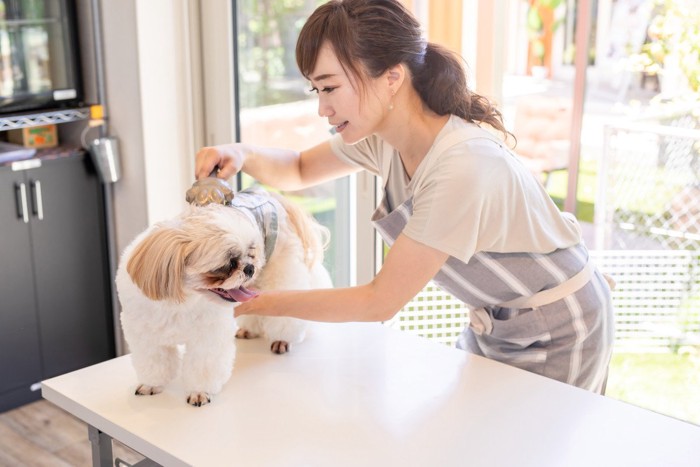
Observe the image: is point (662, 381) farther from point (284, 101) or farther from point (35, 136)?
point (35, 136)

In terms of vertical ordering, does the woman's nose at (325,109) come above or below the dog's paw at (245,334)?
above

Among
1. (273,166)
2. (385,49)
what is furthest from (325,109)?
(273,166)

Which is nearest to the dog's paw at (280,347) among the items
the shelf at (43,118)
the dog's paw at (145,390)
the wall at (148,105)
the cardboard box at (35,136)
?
the dog's paw at (145,390)

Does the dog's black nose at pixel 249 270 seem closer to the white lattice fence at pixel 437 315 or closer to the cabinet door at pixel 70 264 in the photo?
the white lattice fence at pixel 437 315

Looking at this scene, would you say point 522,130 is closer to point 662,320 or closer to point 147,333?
point 662,320

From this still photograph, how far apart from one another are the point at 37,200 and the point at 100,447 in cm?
178

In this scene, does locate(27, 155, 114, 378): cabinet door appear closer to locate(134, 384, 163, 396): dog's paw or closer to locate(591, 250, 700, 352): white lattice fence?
locate(134, 384, 163, 396): dog's paw

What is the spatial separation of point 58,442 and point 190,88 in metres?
1.44

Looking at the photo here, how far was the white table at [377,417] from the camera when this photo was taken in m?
1.37

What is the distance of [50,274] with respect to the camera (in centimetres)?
322

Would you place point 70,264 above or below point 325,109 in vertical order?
below

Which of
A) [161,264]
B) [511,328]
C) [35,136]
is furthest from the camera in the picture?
[35,136]

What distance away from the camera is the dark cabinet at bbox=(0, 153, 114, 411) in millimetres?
3092

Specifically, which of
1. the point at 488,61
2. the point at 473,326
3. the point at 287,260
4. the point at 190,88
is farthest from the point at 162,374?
the point at 190,88
